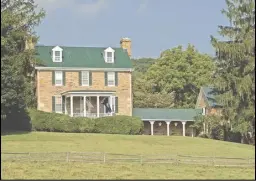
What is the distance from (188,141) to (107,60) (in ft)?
48.8

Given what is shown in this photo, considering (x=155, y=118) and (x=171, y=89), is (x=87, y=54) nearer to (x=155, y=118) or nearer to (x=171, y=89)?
(x=155, y=118)

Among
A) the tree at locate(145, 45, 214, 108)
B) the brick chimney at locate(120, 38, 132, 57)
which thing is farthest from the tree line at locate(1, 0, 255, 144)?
the tree at locate(145, 45, 214, 108)

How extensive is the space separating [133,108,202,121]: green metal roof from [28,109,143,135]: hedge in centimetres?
802

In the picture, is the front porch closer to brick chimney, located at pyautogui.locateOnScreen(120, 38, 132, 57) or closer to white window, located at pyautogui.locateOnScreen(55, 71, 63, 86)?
white window, located at pyautogui.locateOnScreen(55, 71, 63, 86)

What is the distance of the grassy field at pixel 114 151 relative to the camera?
2331 centimetres

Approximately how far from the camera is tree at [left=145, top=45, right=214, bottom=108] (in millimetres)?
67250

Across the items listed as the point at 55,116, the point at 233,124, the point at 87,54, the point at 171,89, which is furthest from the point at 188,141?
the point at 171,89

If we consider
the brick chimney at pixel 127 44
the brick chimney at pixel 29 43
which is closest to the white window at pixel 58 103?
the brick chimney at pixel 29 43

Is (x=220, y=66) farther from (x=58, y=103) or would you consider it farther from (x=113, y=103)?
(x=58, y=103)

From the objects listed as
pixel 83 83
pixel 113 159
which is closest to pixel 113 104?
pixel 83 83

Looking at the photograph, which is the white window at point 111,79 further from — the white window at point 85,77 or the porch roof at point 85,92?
the white window at point 85,77

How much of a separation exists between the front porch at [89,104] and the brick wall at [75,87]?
823mm

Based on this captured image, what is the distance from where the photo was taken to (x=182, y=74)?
67.1 metres

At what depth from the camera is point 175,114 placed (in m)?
57.2
